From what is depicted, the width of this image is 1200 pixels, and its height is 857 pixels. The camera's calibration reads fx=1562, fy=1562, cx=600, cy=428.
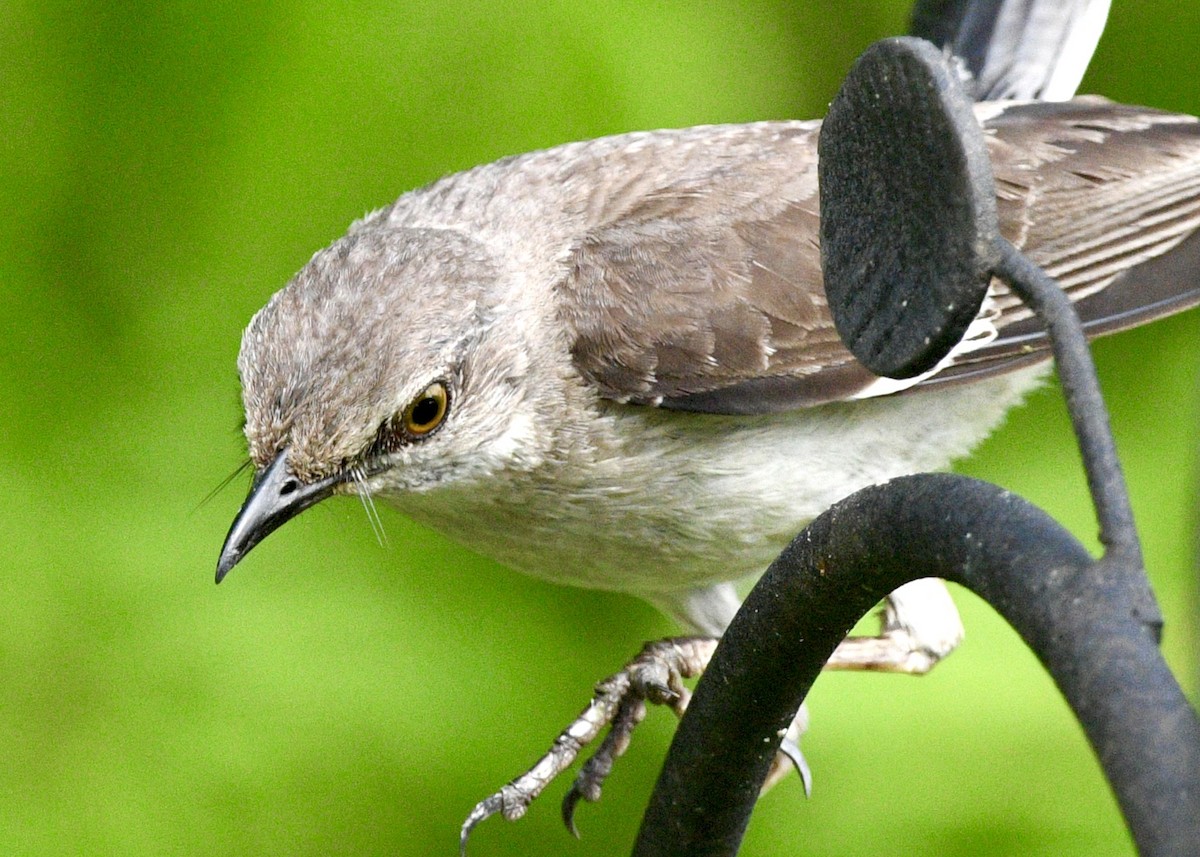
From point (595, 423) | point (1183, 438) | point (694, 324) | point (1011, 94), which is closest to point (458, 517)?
point (595, 423)

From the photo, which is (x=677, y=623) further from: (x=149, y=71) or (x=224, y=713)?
(x=149, y=71)

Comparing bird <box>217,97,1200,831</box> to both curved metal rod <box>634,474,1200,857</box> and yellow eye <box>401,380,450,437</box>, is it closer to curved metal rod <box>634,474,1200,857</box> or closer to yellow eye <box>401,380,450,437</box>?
yellow eye <box>401,380,450,437</box>

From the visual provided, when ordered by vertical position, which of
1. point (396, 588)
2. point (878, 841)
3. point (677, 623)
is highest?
point (396, 588)

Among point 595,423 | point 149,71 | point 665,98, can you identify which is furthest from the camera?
point 665,98

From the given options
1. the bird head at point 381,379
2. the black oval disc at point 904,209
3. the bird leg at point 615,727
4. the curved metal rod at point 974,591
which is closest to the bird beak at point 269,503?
the bird head at point 381,379

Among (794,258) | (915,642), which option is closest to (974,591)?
(794,258)

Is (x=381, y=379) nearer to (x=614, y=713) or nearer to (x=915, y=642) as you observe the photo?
(x=614, y=713)

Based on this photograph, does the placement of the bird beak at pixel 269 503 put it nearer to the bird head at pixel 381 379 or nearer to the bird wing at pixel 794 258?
the bird head at pixel 381 379
